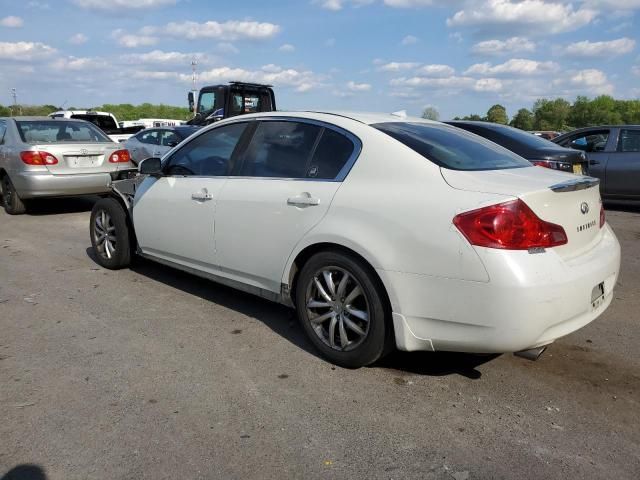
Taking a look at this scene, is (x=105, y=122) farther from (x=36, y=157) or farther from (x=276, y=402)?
(x=276, y=402)

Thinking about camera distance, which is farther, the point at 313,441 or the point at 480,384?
the point at 480,384

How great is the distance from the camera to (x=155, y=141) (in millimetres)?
13508

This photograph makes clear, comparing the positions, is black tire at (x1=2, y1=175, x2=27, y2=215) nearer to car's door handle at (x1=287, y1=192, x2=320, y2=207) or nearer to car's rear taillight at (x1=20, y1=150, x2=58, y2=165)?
car's rear taillight at (x1=20, y1=150, x2=58, y2=165)

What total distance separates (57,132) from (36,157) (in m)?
0.87

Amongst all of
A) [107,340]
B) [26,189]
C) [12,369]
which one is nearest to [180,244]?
[107,340]

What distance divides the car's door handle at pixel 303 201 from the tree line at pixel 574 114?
93272mm

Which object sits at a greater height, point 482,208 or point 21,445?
point 482,208

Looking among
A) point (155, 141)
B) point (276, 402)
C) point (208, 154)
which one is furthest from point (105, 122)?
point (276, 402)

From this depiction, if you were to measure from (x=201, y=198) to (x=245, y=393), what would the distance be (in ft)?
5.87

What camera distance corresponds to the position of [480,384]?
3.44 meters

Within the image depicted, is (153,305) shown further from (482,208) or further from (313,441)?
(482,208)

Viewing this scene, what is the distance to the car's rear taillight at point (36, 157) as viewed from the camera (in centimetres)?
876

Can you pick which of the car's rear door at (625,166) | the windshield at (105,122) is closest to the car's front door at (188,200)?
the car's rear door at (625,166)

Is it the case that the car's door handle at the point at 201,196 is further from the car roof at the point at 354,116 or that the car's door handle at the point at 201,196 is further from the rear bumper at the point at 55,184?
the rear bumper at the point at 55,184
